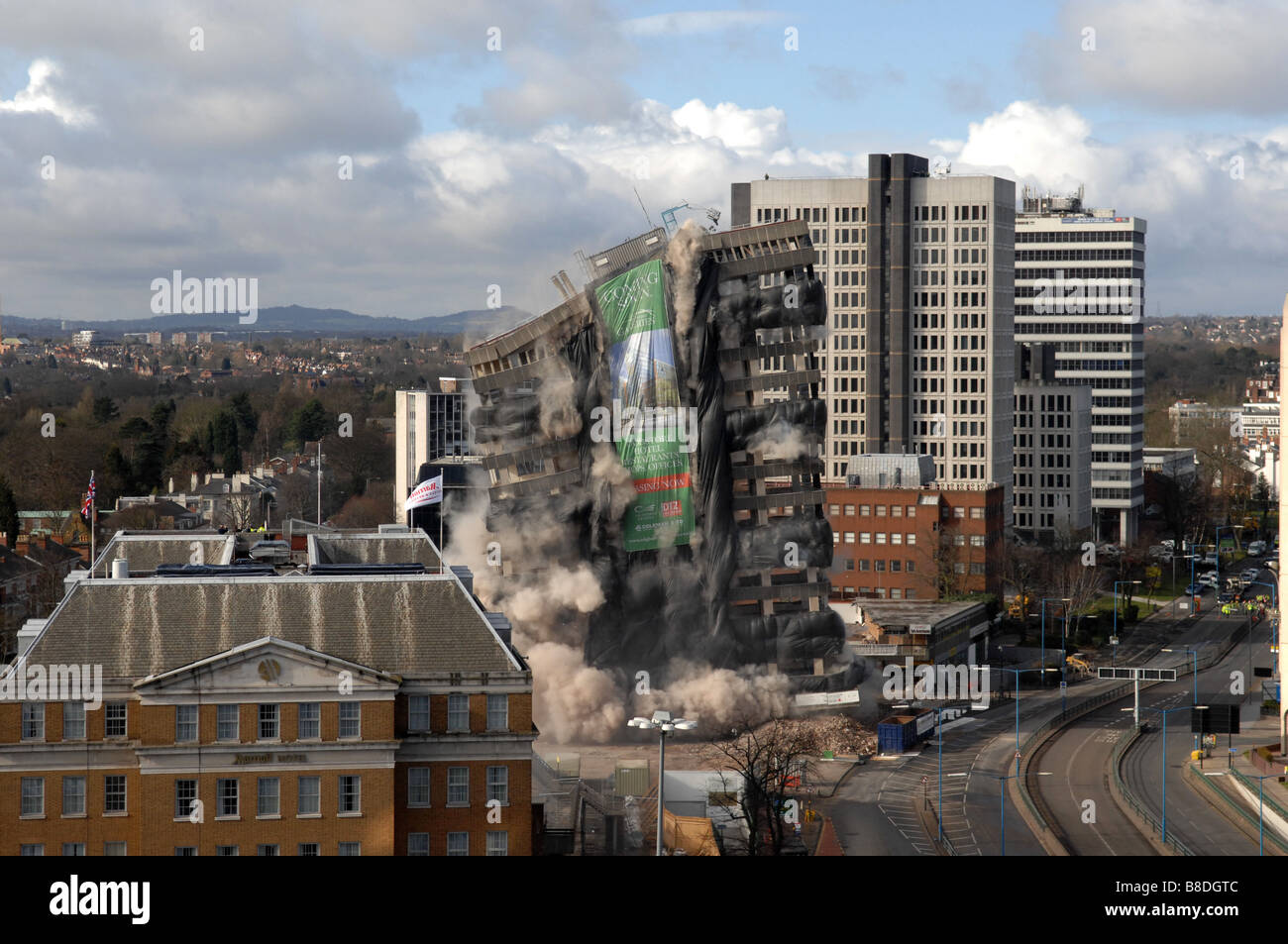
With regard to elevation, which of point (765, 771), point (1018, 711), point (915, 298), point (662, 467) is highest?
point (915, 298)

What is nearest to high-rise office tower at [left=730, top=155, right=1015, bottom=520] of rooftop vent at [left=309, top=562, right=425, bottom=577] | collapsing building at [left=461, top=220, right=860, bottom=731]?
collapsing building at [left=461, top=220, right=860, bottom=731]

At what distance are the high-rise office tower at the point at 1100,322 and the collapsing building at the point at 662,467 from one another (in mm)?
89519

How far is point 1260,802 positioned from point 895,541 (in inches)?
2024

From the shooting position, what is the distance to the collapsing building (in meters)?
79.9

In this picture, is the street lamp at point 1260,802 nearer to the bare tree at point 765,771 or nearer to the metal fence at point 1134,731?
the metal fence at point 1134,731

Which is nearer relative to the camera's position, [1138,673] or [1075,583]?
[1138,673]

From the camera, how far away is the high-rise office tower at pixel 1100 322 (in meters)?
165

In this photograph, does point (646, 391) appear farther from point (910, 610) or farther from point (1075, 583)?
point (1075, 583)

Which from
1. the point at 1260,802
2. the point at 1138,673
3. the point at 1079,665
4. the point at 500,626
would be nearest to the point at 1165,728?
the point at 1138,673

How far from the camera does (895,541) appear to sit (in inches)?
4569

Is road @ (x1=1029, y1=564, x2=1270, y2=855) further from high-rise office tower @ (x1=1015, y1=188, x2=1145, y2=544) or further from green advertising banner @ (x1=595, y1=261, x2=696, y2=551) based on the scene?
high-rise office tower @ (x1=1015, y1=188, x2=1145, y2=544)

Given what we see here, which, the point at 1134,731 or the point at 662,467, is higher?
the point at 662,467
